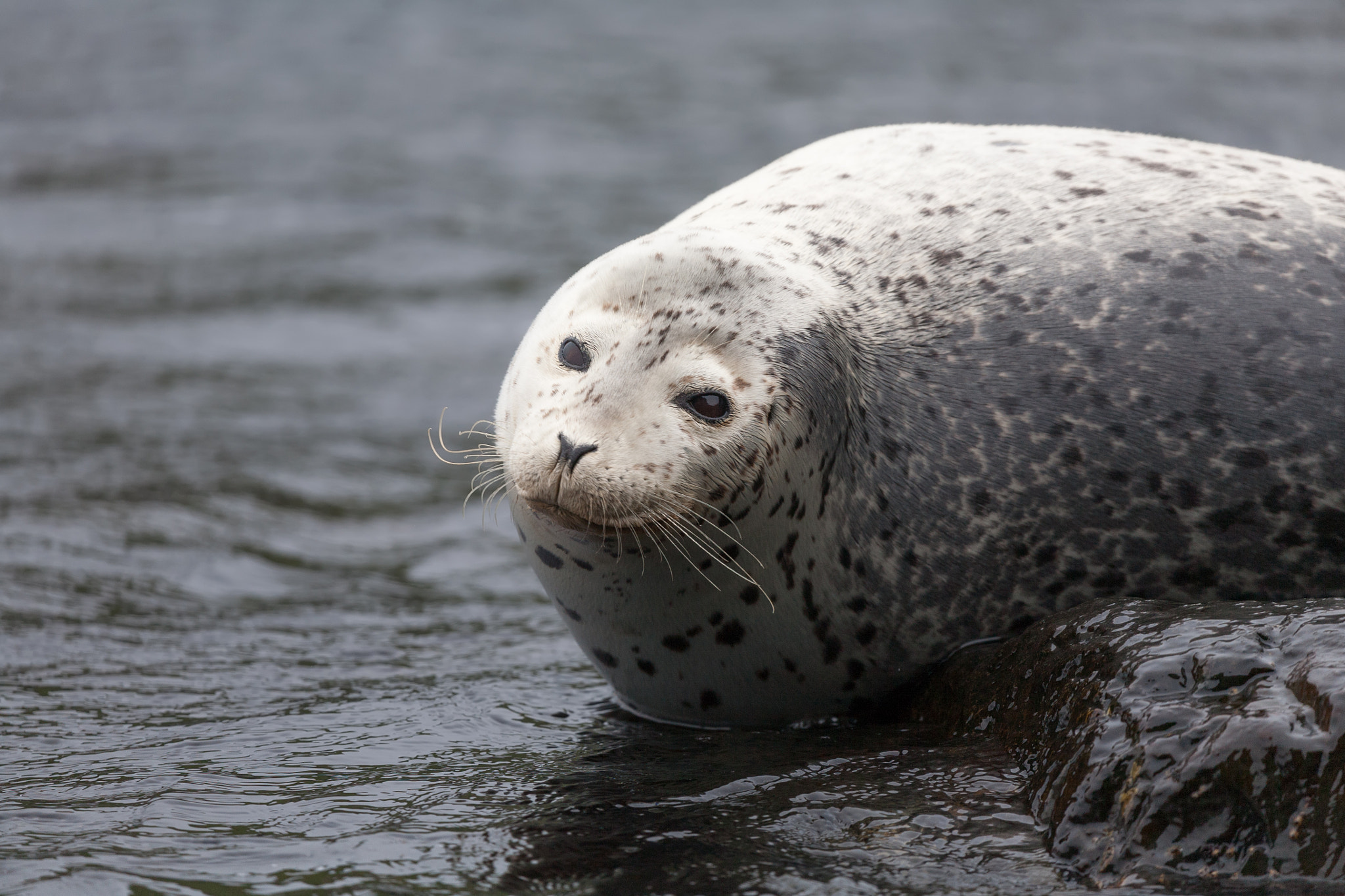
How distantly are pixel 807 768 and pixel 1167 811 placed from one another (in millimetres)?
967

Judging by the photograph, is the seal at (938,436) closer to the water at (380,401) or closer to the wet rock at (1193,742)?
the water at (380,401)

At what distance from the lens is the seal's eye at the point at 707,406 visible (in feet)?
13.4

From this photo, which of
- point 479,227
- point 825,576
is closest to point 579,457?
point 825,576

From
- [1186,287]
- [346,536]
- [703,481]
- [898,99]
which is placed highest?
[898,99]

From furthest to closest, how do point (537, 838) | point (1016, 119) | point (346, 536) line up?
point (1016, 119) → point (346, 536) → point (537, 838)

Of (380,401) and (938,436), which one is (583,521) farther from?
(380,401)

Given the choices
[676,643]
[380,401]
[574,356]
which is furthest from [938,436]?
[380,401]

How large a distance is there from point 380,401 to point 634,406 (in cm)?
567

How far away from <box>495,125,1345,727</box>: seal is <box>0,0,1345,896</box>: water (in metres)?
0.34

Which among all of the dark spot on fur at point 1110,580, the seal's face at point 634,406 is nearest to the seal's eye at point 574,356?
the seal's face at point 634,406

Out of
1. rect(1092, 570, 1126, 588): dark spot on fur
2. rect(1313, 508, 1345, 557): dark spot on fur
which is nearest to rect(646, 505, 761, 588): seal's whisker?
rect(1092, 570, 1126, 588): dark spot on fur

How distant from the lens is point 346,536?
24.3 ft

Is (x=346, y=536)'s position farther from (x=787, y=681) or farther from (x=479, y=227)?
(x=479, y=227)

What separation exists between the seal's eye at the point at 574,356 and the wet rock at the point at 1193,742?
4.66ft
